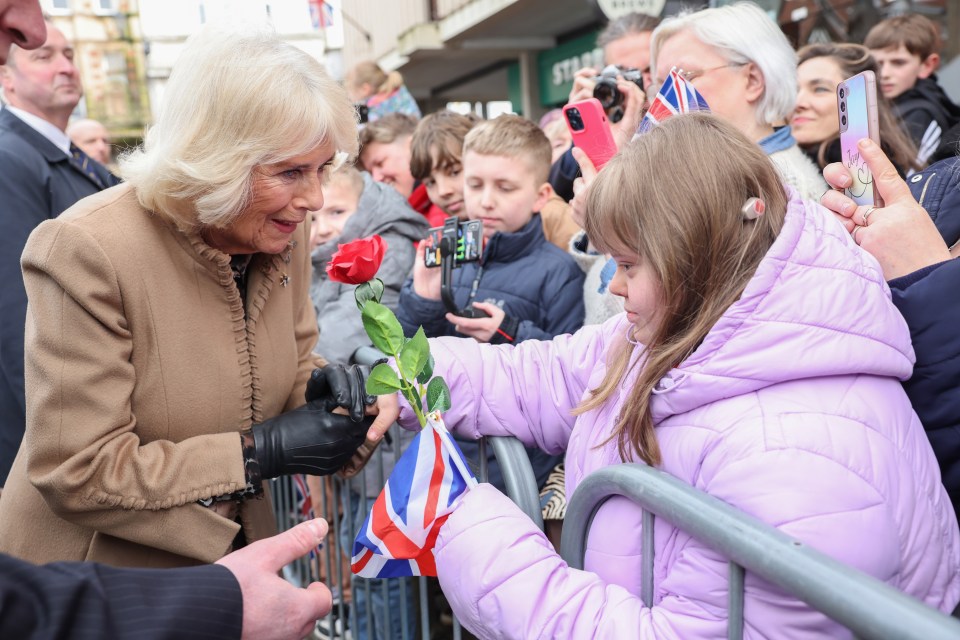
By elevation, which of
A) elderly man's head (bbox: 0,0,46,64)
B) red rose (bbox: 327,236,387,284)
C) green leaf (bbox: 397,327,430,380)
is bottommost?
green leaf (bbox: 397,327,430,380)

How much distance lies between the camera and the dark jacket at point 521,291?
2730mm

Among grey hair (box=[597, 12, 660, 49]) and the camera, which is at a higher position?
grey hair (box=[597, 12, 660, 49])

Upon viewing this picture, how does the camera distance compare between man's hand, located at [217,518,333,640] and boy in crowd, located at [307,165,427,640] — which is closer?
man's hand, located at [217,518,333,640]

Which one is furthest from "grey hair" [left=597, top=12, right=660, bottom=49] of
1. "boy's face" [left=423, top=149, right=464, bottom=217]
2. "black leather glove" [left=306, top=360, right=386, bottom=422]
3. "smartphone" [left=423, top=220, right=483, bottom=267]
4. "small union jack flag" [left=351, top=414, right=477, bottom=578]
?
"small union jack flag" [left=351, top=414, right=477, bottom=578]

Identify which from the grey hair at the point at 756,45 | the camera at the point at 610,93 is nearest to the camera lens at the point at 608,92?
the camera at the point at 610,93

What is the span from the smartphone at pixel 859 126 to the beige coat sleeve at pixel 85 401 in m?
1.56

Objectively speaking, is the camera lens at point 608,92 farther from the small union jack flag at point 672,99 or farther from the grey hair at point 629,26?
the small union jack flag at point 672,99

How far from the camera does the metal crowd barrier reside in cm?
86

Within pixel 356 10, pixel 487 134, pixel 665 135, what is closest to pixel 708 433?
pixel 665 135

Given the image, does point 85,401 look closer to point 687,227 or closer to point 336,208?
point 687,227

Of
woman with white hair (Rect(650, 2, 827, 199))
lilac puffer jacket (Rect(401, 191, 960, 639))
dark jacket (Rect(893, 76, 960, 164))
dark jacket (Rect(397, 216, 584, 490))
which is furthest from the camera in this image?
dark jacket (Rect(893, 76, 960, 164))

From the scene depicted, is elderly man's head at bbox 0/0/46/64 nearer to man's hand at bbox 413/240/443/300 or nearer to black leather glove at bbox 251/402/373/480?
black leather glove at bbox 251/402/373/480

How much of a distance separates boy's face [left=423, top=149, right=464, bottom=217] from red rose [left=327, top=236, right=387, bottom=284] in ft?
6.69

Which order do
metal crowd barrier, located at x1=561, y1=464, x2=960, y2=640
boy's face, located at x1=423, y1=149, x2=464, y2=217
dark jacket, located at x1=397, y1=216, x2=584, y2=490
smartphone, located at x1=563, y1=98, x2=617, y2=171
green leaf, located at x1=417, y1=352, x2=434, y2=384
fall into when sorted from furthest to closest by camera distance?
1. boy's face, located at x1=423, y1=149, x2=464, y2=217
2. dark jacket, located at x1=397, y1=216, x2=584, y2=490
3. smartphone, located at x1=563, y1=98, x2=617, y2=171
4. green leaf, located at x1=417, y1=352, x2=434, y2=384
5. metal crowd barrier, located at x1=561, y1=464, x2=960, y2=640
